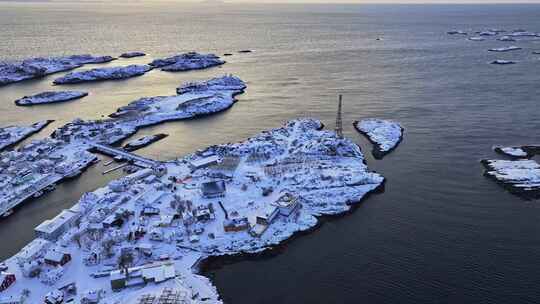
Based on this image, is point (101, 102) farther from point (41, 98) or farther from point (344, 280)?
point (344, 280)

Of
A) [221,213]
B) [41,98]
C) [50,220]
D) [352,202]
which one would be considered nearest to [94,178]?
[50,220]

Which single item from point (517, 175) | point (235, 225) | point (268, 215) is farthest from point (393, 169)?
point (235, 225)

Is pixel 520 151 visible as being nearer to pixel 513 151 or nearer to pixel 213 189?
pixel 513 151

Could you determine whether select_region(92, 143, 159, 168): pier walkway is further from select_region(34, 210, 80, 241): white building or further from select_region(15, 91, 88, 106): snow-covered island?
select_region(15, 91, 88, 106): snow-covered island

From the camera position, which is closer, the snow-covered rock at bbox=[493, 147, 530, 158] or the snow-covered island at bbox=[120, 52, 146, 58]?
the snow-covered rock at bbox=[493, 147, 530, 158]

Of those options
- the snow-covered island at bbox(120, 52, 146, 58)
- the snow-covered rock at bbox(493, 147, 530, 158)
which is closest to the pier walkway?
the snow-covered rock at bbox(493, 147, 530, 158)
